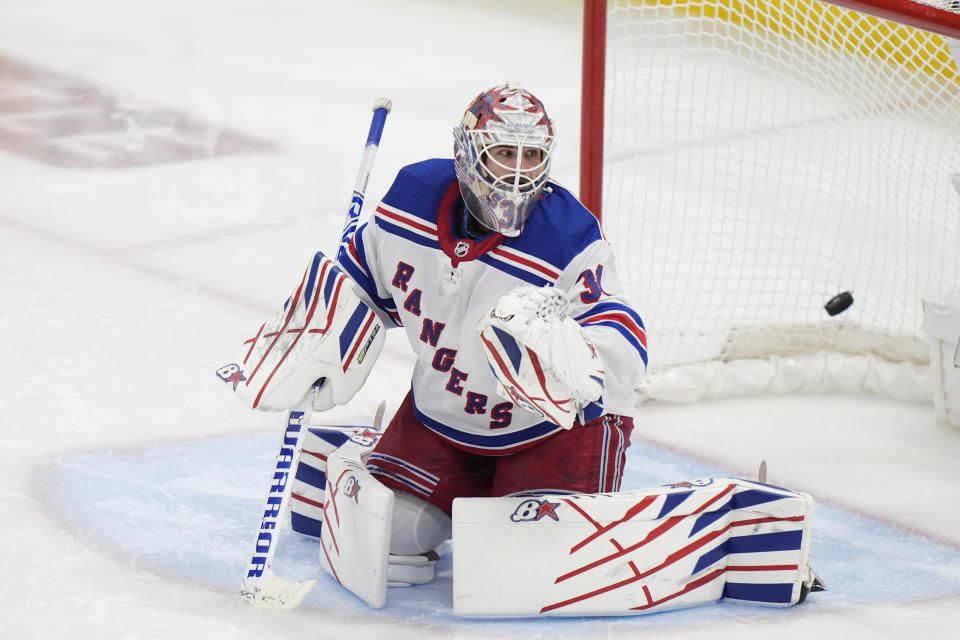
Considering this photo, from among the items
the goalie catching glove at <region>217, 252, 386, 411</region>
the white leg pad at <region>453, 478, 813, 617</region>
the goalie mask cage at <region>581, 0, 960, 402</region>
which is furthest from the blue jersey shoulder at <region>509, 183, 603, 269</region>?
the goalie mask cage at <region>581, 0, 960, 402</region>

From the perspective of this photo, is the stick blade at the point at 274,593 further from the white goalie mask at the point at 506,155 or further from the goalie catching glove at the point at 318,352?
the white goalie mask at the point at 506,155

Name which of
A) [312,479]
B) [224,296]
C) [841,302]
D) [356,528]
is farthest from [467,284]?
[224,296]

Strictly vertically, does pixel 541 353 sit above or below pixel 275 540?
above

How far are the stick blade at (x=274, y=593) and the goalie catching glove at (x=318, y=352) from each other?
0.33 m

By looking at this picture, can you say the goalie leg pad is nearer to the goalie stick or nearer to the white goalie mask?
the goalie stick

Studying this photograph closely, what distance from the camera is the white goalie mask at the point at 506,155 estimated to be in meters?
2.77

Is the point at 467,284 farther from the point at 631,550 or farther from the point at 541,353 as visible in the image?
the point at 631,550

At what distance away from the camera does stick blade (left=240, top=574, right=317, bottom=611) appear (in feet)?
9.43

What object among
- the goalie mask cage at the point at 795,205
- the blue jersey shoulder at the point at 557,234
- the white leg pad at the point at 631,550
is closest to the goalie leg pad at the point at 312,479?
the white leg pad at the point at 631,550

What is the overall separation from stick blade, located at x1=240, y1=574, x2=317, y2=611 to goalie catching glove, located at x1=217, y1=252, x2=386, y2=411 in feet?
1.07

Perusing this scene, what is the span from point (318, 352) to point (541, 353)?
21.7 inches

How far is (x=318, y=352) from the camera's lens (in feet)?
9.52

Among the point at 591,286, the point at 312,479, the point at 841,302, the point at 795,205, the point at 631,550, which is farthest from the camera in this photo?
the point at 795,205

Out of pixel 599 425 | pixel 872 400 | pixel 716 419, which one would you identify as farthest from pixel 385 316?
pixel 872 400
